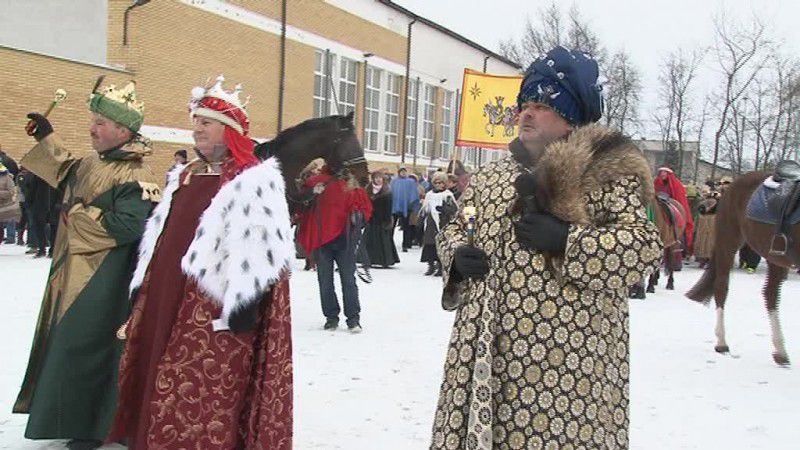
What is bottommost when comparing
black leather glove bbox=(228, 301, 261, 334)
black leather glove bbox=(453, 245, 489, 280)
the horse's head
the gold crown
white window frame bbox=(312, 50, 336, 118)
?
black leather glove bbox=(228, 301, 261, 334)

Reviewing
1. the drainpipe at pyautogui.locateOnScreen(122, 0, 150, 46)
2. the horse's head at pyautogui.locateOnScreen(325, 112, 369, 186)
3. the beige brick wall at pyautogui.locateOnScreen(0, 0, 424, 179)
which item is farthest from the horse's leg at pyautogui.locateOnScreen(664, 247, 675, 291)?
the drainpipe at pyautogui.locateOnScreen(122, 0, 150, 46)

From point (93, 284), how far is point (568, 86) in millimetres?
2972

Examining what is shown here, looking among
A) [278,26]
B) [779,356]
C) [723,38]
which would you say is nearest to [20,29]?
[278,26]

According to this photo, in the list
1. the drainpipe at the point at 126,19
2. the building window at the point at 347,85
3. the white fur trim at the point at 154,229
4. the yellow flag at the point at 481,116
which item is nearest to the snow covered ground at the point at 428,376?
the white fur trim at the point at 154,229

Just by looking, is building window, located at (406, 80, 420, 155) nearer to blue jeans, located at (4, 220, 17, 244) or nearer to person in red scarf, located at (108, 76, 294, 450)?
blue jeans, located at (4, 220, 17, 244)

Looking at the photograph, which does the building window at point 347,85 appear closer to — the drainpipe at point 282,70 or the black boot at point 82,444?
the drainpipe at point 282,70

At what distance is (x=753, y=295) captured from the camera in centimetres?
1239

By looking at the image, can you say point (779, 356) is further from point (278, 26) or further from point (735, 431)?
point (278, 26)

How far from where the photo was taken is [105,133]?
4.62 metres

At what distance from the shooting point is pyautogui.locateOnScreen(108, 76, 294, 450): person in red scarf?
3.62 metres

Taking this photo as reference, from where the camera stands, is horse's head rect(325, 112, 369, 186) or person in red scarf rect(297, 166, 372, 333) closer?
horse's head rect(325, 112, 369, 186)

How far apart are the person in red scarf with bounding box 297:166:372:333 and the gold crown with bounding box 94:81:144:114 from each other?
3.76 metres

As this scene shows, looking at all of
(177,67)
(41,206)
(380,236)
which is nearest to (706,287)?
(380,236)

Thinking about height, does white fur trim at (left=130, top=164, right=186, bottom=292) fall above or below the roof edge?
below
